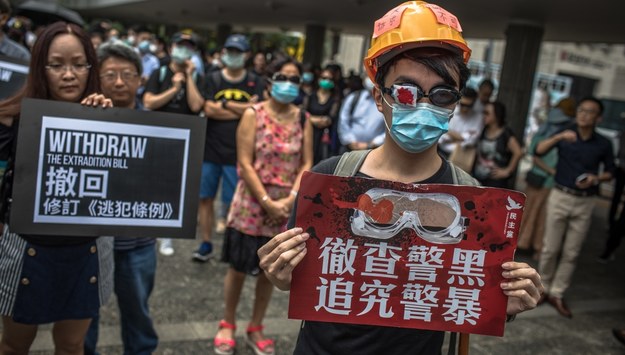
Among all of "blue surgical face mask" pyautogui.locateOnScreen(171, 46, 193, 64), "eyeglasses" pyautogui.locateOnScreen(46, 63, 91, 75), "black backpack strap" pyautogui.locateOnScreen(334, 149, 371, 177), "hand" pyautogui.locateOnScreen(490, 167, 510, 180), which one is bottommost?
"hand" pyautogui.locateOnScreen(490, 167, 510, 180)

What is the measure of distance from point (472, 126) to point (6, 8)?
190 inches

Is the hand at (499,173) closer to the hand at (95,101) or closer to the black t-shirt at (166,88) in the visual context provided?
the black t-shirt at (166,88)

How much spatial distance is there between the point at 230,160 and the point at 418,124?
3.71 metres

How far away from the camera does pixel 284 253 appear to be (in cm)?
156

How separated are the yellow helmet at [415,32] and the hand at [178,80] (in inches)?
125

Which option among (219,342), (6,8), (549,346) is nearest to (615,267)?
(549,346)

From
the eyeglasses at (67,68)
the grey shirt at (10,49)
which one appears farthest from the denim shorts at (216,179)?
the eyeglasses at (67,68)

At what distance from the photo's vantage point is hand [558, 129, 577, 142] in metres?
5.02

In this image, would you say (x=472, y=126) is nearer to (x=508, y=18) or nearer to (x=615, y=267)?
(x=615, y=267)

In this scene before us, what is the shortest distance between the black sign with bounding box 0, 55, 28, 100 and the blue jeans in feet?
3.00

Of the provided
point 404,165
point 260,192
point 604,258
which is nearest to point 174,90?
point 260,192

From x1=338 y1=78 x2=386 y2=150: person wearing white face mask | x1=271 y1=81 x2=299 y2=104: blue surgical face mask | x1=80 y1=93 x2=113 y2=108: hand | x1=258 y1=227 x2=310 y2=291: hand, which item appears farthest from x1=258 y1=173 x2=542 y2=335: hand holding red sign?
x1=338 y1=78 x2=386 y2=150: person wearing white face mask

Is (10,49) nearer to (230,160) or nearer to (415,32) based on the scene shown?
(230,160)

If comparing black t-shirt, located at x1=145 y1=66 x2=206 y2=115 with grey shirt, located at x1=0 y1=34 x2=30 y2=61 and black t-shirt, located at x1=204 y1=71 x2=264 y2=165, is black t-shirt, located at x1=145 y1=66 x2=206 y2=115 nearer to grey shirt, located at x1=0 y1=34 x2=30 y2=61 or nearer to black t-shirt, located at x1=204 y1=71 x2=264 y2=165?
black t-shirt, located at x1=204 y1=71 x2=264 y2=165
